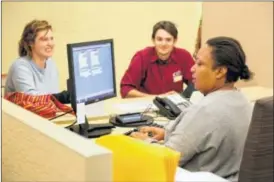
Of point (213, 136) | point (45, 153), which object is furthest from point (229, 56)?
point (45, 153)

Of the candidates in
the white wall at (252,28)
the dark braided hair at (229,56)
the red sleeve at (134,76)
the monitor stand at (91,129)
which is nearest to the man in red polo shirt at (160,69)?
the red sleeve at (134,76)

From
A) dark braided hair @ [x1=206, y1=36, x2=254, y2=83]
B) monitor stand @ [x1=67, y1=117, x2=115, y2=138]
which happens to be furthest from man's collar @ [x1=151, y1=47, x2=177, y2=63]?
dark braided hair @ [x1=206, y1=36, x2=254, y2=83]

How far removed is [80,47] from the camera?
93.3 inches

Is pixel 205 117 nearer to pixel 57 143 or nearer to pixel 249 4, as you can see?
pixel 57 143

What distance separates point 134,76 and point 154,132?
1124 millimetres

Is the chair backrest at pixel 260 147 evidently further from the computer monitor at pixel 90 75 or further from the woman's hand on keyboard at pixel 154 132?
the computer monitor at pixel 90 75

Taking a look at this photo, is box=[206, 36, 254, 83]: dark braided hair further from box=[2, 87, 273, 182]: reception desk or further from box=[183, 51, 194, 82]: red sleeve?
box=[183, 51, 194, 82]: red sleeve

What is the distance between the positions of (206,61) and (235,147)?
1.25 feet

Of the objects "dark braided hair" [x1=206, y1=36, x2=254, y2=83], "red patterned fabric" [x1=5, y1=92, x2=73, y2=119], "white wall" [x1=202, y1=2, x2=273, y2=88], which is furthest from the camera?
"white wall" [x1=202, y1=2, x2=273, y2=88]

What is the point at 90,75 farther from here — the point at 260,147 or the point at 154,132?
the point at 260,147

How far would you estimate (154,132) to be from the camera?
7.87 ft

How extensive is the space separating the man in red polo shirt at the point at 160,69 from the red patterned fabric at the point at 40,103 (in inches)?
31.9

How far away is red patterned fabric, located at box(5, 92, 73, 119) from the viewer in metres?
2.55

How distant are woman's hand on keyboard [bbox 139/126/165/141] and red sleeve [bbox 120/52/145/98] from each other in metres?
1.02
